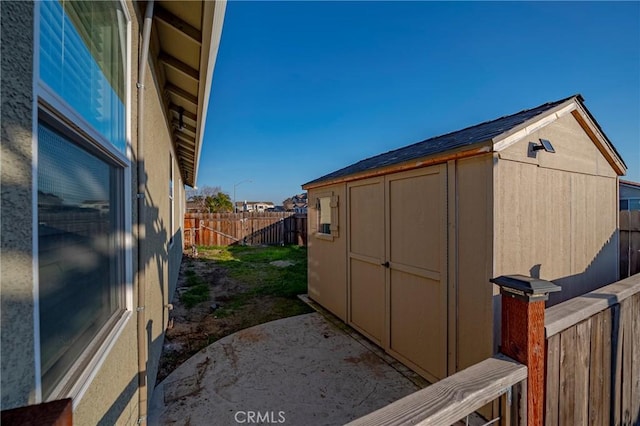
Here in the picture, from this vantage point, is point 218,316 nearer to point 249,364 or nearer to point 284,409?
point 249,364

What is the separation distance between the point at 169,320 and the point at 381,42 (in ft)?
25.0

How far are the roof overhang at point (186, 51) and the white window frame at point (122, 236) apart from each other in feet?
2.00

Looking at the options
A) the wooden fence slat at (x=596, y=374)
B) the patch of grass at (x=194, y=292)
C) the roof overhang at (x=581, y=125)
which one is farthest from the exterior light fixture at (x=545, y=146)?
the patch of grass at (x=194, y=292)

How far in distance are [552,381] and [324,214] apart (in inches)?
172

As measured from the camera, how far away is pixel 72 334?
4.20 ft

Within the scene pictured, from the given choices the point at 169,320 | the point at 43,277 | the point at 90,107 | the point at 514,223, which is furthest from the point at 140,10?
the point at 169,320

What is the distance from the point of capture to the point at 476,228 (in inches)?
109

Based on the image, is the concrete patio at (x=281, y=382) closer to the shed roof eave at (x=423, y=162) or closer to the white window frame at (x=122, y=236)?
the white window frame at (x=122, y=236)

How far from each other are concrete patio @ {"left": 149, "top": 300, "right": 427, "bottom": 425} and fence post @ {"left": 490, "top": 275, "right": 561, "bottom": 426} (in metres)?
1.85

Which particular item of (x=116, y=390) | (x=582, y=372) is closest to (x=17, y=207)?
(x=116, y=390)

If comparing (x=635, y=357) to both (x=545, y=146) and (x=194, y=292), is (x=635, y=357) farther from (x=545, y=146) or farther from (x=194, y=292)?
(x=194, y=292)

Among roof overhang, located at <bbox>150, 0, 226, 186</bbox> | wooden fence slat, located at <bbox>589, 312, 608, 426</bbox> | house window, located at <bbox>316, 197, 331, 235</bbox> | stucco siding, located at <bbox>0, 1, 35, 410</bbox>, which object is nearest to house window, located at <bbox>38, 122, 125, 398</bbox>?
stucco siding, located at <bbox>0, 1, 35, 410</bbox>

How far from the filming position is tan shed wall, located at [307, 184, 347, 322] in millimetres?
4941

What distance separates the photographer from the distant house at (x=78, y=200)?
0.82 meters
